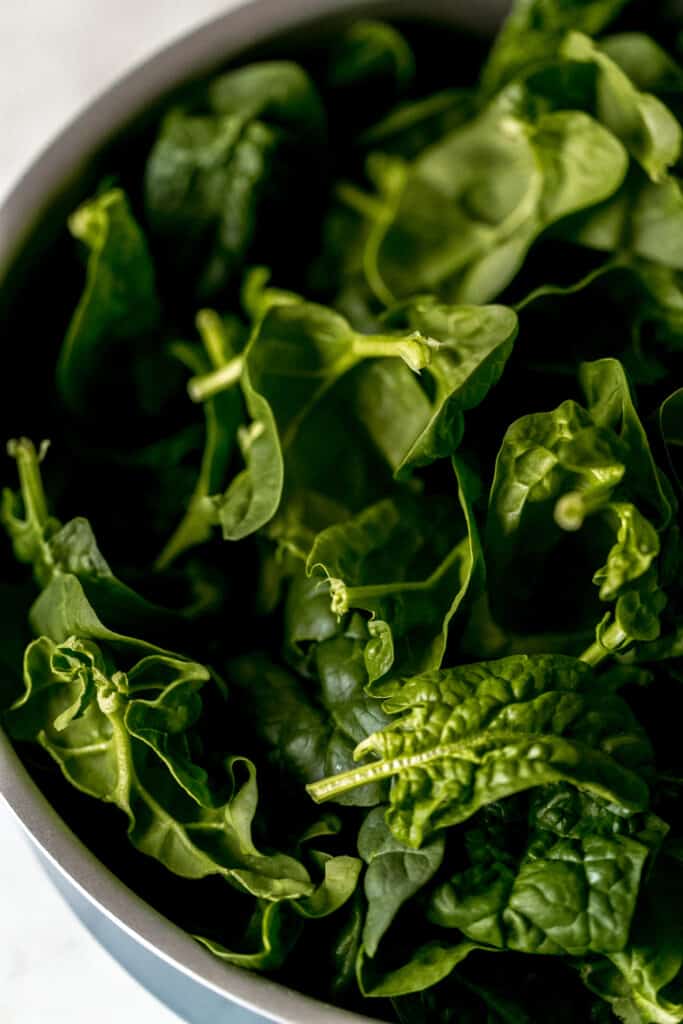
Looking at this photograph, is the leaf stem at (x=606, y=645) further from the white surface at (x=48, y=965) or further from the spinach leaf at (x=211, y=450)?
the white surface at (x=48, y=965)

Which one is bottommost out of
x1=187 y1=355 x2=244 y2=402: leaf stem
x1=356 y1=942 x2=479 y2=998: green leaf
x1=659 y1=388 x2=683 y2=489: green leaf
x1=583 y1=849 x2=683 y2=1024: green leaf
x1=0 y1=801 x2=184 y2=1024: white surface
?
x1=0 y1=801 x2=184 y2=1024: white surface

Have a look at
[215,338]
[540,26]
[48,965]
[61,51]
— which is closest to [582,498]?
[215,338]

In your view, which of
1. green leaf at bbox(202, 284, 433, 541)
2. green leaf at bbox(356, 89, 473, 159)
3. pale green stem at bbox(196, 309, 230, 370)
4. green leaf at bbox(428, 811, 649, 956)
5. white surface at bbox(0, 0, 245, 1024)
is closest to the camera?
green leaf at bbox(428, 811, 649, 956)

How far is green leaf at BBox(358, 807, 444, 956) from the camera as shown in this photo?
72 centimetres

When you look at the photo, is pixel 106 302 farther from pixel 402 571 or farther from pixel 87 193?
pixel 402 571

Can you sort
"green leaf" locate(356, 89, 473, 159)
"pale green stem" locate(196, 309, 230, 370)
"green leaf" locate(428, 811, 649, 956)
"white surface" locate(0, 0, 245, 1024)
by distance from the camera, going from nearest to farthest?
1. "green leaf" locate(428, 811, 649, 956)
2. "pale green stem" locate(196, 309, 230, 370)
3. "green leaf" locate(356, 89, 473, 159)
4. "white surface" locate(0, 0, 245, 1024)

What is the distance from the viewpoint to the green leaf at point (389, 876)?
2.38 feet

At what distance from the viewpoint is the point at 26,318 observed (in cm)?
98

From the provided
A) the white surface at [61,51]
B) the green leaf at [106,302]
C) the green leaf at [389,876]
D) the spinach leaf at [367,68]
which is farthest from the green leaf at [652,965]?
the white surface at [61,51]

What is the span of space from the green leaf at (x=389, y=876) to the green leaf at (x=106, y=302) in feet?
1.30

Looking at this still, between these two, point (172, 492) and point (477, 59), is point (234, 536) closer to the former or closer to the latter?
point (172, 492)

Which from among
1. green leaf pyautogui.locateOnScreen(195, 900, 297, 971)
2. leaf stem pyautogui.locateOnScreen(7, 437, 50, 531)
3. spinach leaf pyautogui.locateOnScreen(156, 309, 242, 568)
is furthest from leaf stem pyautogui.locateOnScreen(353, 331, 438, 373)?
green leaf pyautogui.locateOnScreen(195, 900, 297, 971)

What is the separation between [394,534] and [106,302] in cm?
28

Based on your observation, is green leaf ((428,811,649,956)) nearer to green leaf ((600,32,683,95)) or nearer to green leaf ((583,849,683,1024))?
green leaf ((583,849,683,1024))
